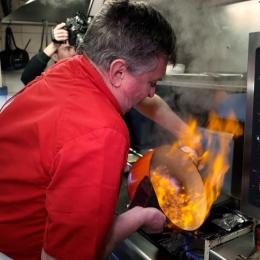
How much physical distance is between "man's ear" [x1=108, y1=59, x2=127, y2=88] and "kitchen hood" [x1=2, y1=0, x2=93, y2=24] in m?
1.18

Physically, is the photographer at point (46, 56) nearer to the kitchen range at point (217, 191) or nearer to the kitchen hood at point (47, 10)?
the kitchen hood at point (47, 10)

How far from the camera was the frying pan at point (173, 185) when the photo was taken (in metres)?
0.77

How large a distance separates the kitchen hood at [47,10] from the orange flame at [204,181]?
3.44 feet

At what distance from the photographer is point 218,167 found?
94cm

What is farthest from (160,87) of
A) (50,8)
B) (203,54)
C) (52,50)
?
(50,8)

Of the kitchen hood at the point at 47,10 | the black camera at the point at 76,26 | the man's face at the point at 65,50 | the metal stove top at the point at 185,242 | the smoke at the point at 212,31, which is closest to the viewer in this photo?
the metal stove top at the point at 185,242

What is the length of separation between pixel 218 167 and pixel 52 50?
115 cm

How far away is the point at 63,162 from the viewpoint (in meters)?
0.52

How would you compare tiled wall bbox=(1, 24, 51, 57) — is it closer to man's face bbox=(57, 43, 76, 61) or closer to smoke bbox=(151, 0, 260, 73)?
man's face bbox=(57, 43, 76, 61)

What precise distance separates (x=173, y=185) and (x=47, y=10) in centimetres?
138

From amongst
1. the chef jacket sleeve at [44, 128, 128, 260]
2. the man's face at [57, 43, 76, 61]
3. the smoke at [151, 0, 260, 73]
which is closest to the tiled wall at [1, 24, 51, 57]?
the man's face at [57, 43, 76, 61]

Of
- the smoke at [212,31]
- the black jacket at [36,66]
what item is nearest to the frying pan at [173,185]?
the smoke at [212,31]

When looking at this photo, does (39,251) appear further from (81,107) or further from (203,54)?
(203,54)

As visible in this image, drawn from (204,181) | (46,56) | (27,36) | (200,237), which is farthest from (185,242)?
(27,36)
